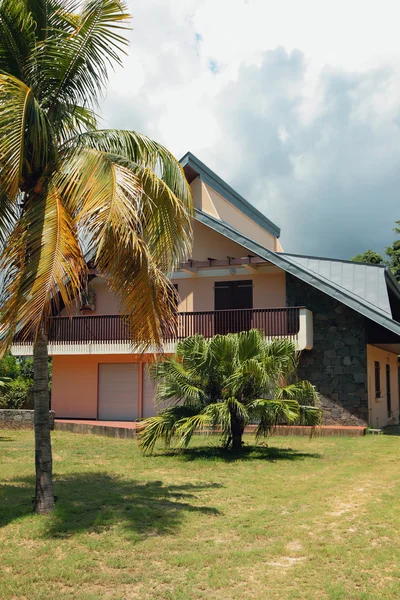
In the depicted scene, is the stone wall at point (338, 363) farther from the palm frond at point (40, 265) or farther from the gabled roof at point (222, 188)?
the palm frond at point (40, 265)

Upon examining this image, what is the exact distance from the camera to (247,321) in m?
20.0

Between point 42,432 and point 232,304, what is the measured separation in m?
13.4

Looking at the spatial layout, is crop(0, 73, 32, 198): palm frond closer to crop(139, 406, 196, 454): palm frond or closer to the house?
crop(139, 406, 196, 454): palm frond

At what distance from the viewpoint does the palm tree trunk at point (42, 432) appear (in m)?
7.95

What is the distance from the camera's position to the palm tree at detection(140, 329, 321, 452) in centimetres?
1238

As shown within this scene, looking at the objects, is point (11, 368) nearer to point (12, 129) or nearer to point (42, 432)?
point (42, 432)

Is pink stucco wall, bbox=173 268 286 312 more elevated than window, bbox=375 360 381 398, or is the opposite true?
pink stucco wall, bbox=173 268 286 312

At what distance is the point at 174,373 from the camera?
43.2 ft

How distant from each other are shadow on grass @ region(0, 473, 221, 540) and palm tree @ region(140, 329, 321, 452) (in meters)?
2.27

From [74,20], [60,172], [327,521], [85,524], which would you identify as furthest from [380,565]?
Result: [74,20]

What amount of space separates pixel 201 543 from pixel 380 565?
6.16 feet

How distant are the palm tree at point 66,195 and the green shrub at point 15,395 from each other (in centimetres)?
1453

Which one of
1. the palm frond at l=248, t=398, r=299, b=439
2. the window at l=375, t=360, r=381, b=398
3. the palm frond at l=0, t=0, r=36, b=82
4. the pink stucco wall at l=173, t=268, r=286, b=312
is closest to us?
the palm frond at l=0, t=0, r=36, b=82

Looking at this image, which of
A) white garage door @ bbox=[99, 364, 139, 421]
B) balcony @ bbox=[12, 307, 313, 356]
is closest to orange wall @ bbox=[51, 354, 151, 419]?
white garage door @ bbox=[99, 364, 139, 421]
